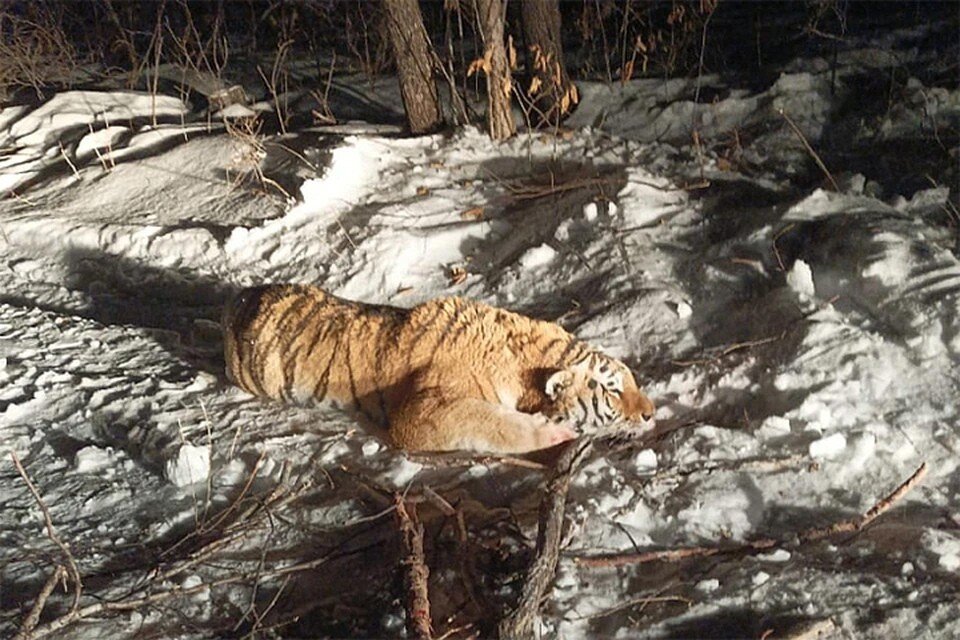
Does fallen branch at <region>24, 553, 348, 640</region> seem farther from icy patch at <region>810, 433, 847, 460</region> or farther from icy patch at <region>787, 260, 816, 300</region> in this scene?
icy patch at <region>787, 260, 816, 300</region>

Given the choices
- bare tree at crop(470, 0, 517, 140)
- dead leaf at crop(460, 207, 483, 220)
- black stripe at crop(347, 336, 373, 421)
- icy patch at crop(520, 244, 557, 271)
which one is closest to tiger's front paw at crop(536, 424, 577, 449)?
black stripe at crop(347, 336, 373, 421)

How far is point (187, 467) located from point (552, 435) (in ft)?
4.76

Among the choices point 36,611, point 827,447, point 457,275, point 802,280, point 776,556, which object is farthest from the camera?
point 457,275

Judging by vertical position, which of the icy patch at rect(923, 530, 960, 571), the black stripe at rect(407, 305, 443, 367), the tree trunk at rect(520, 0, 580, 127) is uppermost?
the tree trunk at rect(520, 0, 580, 127)

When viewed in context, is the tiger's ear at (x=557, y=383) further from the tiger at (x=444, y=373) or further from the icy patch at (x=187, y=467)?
the icy patch at (x=187, y=467)

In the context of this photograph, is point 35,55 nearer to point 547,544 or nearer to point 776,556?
point 547,544

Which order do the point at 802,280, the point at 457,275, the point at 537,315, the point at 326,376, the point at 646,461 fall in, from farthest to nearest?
the point at 457,275 < the point at 537,315 < the point at 802,280 < the point at 326,376 < the point at 646,461

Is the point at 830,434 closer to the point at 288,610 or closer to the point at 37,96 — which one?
the point at 288,610

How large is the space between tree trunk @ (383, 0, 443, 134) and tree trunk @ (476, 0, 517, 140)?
51 cm

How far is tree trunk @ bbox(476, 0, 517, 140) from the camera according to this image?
20.9 ft

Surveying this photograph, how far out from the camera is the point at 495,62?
642cm

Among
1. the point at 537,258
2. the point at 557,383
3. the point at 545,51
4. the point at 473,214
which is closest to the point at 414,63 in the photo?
the point at 545,51

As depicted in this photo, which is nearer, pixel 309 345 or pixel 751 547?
pixel 751 547

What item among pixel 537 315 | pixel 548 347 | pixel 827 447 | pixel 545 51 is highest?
pixel 545 51
